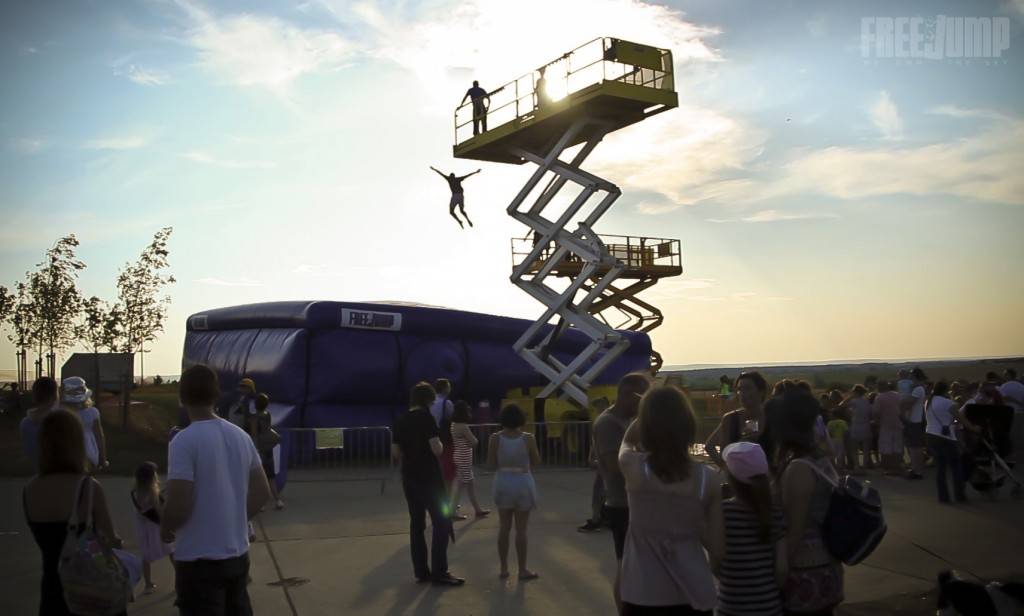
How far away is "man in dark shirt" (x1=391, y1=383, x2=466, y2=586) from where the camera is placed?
757 cm

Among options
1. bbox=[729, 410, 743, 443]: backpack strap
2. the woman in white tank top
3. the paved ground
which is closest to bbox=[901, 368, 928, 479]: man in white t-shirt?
the paved ground

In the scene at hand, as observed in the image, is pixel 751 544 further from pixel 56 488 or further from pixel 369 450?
pixel 369 450

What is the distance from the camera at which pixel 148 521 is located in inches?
283

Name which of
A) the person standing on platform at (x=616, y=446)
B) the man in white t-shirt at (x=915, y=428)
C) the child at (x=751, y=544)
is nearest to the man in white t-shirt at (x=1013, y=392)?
the man in white t-shirt at (x=915, y=428)

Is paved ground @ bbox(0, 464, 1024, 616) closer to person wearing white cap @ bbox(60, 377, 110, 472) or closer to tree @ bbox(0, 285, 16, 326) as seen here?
person wearing white cap @ bbox(60, 377, 110, 472)

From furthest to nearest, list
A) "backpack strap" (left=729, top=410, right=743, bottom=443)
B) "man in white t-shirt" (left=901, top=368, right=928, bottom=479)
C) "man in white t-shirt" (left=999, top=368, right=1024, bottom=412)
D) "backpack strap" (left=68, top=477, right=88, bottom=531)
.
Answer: "man in white t-shirt" (left=999, top=368, right=1024, bottom=412)
"man in white t-shirt" (left=901, top=368, right=928, bottom=479)
"backpack strap" (left=729, top=410, right=743, bottom=443)
"backpack strap" (left=68, top=477, right=88, bottom=531)

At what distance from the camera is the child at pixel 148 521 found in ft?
22.3

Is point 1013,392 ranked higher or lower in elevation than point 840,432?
higher

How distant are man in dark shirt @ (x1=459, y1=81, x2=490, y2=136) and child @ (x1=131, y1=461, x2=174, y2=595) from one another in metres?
12.7

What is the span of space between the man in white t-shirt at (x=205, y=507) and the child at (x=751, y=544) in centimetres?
234

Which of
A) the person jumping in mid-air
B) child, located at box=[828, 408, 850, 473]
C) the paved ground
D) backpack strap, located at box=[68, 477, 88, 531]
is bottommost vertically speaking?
the paved ground

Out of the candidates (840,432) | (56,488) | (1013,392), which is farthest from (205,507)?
(1013,392)

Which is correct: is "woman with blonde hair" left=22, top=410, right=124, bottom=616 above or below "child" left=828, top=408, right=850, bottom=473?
above

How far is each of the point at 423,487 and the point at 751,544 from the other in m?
4.00
